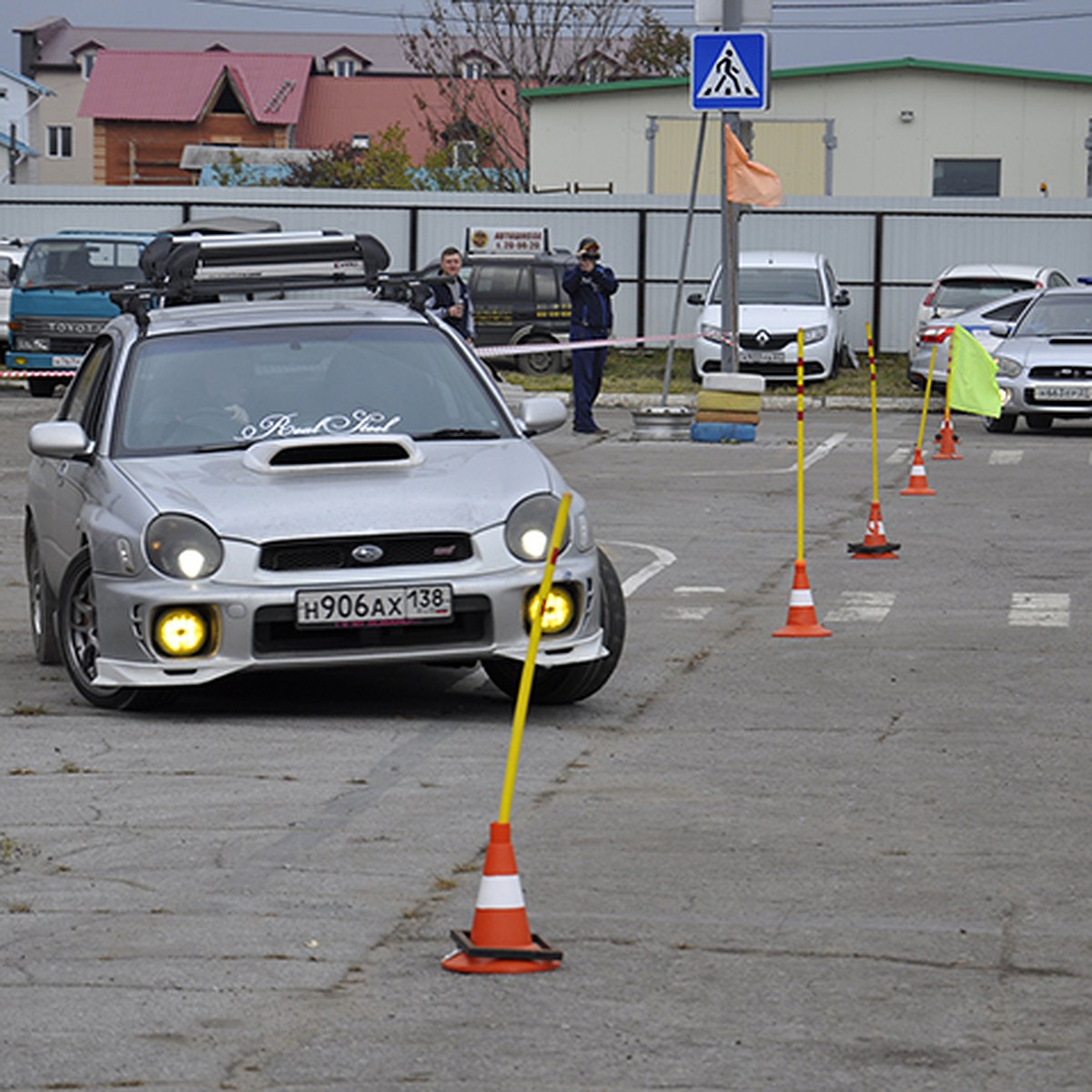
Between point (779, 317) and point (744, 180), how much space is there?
6.37 metres

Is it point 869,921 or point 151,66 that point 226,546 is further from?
point 151,66

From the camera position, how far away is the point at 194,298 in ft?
34.9

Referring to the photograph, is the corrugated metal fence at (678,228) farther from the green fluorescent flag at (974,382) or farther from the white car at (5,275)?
the green fluorescent flag at (974,382)

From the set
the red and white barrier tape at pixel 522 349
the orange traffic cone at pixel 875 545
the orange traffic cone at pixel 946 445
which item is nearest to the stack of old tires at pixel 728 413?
the red and white barrier tape at pixel 522 349

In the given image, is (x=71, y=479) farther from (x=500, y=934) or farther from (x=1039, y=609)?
(x=1039, y=609)

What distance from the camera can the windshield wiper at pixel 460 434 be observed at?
899 centimetres

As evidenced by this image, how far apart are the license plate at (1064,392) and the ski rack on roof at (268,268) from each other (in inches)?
529

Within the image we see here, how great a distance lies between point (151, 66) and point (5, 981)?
104 metres

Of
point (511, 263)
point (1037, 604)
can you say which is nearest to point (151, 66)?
point (511, 263)

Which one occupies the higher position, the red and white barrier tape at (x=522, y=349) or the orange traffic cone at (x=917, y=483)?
the red and white barrier tape at (x=522, y=349)

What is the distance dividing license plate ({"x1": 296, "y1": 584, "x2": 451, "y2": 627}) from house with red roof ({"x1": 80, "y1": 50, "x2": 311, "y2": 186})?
96.5 meters

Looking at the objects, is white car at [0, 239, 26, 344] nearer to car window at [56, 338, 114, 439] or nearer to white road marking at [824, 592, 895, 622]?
white road marking at [824, 592, 895, 622]

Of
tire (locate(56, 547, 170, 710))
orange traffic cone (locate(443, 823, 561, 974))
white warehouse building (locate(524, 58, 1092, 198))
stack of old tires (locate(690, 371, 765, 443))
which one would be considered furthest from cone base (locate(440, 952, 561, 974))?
white warehouse building (locate(524, 58, 1092, 198))

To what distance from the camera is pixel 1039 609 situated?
11.6 m
